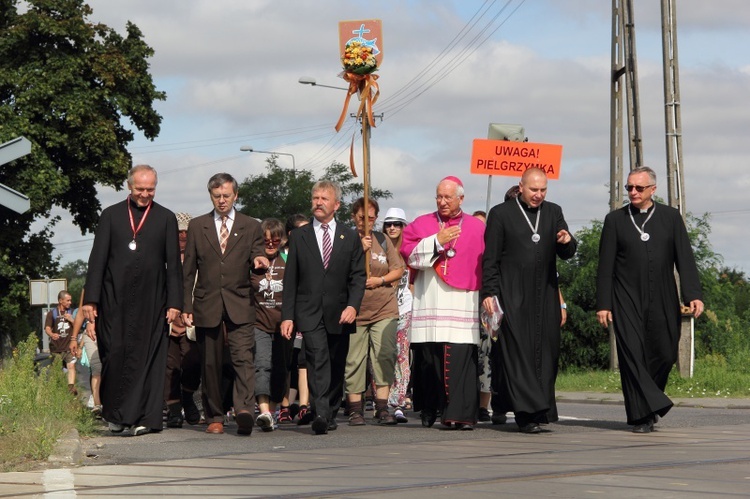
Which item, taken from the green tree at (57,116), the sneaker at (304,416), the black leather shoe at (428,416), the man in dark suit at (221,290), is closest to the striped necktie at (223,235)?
the man in dark suit at (221,290)

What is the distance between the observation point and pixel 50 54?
152 feet

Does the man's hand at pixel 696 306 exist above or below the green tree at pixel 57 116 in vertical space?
below

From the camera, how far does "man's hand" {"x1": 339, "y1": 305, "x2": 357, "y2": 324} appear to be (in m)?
11.6

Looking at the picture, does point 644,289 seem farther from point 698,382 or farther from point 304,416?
point 698,382

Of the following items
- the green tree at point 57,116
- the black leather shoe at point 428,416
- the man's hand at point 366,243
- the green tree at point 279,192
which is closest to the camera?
the black leather shoe at point 428,416

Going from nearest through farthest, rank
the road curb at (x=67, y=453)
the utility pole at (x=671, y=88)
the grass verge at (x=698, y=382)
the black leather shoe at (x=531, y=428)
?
the road curb at (x=67, y=453) → the black leather shoe at (x=531, y=428) → the grass verge at (x=698, y=382) → the utility pole at (x=671, y=88)

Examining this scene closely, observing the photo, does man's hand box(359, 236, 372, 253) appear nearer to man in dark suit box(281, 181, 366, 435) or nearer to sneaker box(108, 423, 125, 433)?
man in dark suit box(281, 181, 366, 435)

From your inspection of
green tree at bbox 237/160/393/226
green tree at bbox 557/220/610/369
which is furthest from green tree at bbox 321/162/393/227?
green tree at bbox 557/220/610/369

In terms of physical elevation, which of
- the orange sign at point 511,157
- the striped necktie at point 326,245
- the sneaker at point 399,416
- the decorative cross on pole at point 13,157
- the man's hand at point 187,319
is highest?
the orange sign at point 511,157

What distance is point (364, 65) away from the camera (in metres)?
12.9

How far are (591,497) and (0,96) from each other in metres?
41.5

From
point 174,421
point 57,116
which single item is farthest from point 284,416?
point 57,116

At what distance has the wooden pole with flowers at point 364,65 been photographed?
12.9 m

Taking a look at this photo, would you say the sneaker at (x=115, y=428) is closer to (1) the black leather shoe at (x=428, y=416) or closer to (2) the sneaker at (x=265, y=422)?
(2) the sneaker at (x=265, y=422)
